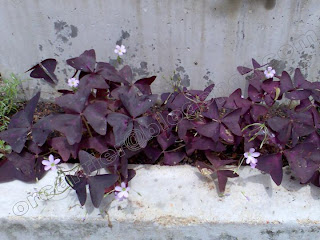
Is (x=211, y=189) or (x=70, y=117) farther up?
(x=70, y=117)

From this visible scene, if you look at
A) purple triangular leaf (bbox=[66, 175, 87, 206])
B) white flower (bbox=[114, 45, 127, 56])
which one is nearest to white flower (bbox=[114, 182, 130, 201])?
purple triangular leaf (bbox=[66, 175, 87, 206])

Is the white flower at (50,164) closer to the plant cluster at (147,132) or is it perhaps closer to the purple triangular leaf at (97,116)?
the plant cluster at (147,132)

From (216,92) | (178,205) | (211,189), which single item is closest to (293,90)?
(216,92)

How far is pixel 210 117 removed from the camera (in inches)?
56.7

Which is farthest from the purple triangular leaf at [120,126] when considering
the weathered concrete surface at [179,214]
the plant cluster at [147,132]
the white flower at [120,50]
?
the white flower at [120,50]

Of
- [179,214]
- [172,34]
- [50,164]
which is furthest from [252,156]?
[50,164]

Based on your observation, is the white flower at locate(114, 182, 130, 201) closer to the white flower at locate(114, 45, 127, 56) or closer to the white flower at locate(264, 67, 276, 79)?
the white flower at locate(114, 45, 127, 56)

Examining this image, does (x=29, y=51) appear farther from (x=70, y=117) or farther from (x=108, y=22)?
(x=70, y=117)

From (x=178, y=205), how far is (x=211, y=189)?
0.15 m

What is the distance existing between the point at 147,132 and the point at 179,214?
0.33 m

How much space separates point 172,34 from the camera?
1646 mm

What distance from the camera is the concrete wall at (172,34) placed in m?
1.57

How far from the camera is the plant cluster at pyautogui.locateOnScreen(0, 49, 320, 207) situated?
4.48 ft

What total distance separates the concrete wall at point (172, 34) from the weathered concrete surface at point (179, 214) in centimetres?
59
